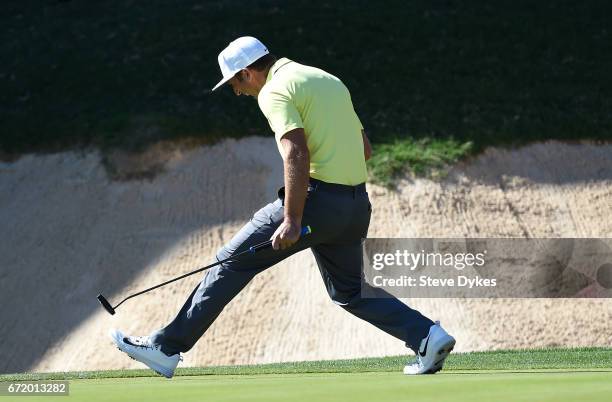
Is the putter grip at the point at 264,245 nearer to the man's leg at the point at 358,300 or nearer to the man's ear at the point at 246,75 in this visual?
the man's leg at the point at 358,300

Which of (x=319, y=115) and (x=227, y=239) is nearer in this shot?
(x=319, y=115)

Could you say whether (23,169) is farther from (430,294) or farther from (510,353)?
(510,353)

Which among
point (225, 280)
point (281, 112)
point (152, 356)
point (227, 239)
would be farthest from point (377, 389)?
point (227, 239)

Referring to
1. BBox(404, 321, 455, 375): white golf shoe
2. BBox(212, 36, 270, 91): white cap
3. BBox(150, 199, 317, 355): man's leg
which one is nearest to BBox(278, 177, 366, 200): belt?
BBox(150, 199, 317, 355): man's leg

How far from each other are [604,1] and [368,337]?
11.1m

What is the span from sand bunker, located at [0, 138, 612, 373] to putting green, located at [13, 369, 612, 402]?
9.40 meters

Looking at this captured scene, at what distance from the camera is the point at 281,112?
7336 mm

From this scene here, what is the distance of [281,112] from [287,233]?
73 cm

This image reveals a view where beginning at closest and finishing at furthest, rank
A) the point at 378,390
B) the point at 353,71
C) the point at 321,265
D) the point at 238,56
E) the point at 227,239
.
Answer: the point at 378,390
the point at 238,56
the point at 321,265
the point at 227,239
the point at 353,71

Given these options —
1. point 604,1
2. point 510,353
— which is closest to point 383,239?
point 510,353

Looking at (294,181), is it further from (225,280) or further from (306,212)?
(225,280)

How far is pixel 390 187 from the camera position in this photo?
729 inches

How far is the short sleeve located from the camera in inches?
288

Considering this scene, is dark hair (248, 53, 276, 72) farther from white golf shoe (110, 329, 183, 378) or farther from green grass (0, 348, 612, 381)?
green grass (0, 348, 612, 381)
